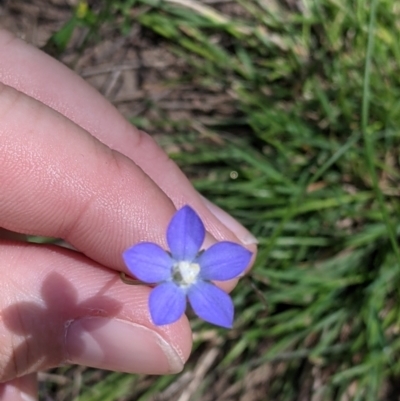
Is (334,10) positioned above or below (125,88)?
above

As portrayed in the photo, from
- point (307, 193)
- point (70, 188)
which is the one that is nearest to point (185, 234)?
point (70, 188)

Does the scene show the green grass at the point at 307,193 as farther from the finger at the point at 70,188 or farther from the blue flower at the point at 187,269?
the blue flower at the point at 187,269

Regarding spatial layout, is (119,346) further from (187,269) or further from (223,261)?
(223,261)

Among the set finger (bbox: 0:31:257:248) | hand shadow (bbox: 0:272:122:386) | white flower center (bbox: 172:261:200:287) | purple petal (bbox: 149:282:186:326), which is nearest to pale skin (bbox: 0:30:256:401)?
hand shadow (bbox: 0:272:122:386)

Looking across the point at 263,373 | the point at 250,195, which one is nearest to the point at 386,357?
the point at 263,373

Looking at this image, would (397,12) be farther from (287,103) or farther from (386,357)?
(386,357)
